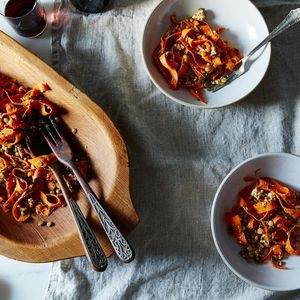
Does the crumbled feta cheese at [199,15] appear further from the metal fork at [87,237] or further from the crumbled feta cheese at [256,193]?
the metal fork at [87,237]

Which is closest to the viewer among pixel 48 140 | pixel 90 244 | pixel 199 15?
pixel 90 244

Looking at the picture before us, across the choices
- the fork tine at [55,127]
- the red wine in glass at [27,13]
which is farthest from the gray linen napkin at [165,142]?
the fork tine at [55,127]

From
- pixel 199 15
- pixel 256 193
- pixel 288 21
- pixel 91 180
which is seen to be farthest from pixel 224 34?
pixel 91 180

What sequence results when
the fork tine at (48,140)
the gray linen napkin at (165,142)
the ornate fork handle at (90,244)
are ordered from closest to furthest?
the ornate fork handle at (90,244) < the fork tine at (48,140) < the gray linen napkin at (165,142)

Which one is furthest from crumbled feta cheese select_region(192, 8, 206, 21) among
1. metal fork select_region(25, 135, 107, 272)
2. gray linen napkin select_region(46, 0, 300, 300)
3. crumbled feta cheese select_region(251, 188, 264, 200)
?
metal fork select_region(25, 135, 107, 272)

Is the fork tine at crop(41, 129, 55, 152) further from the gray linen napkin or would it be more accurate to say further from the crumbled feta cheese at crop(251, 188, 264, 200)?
the crumbled feta cheese at crop(251, 188, 264, 200)

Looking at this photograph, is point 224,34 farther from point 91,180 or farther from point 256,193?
point 91,180

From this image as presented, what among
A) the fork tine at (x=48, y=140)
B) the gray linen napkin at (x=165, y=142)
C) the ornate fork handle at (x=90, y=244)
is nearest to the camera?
the ornate fork handle at (x=90, y=244)
